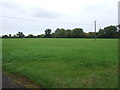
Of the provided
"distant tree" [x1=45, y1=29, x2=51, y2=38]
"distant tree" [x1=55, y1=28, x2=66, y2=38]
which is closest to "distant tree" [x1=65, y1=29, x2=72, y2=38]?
"distant tree" [x1=55, y1=28, x2=66, y2=38]

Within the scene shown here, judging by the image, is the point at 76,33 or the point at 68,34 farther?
the point at 68,34

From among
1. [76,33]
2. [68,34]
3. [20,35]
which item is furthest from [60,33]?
[20,35]

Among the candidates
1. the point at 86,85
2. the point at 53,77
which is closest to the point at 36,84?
the point at 53,77

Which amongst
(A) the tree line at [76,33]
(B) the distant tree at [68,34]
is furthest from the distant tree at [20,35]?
(B) the distant tree at [68,34]

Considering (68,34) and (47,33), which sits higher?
(47,33)

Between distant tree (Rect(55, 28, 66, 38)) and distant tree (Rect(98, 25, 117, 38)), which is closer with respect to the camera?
distant tree (Rect(98, 25, 117, 38))

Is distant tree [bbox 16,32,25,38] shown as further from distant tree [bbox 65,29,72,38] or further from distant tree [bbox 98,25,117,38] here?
distant tree [bbox 98,25,117,38]

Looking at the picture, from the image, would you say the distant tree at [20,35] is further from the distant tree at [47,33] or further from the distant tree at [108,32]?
the distant tree at [108,32]

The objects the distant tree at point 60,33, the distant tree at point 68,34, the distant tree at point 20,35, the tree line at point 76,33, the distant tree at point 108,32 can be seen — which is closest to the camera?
the distant tree at point 108,32

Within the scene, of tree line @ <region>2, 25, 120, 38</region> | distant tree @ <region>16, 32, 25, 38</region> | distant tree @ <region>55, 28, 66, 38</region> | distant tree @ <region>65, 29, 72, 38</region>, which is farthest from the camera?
distant tree @ <region>55, 28, 66, 38</region>

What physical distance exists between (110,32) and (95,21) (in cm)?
2120

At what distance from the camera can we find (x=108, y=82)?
5.53m

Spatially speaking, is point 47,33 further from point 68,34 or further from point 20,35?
point 20,35

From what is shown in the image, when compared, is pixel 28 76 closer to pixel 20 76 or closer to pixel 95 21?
pixel 20 76
